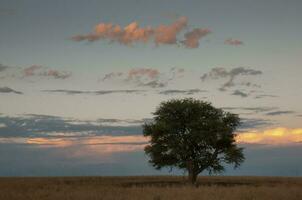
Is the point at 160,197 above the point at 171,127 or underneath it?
underneath

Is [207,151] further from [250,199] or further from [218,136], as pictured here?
[250,199]

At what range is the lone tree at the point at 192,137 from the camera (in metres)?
63.6

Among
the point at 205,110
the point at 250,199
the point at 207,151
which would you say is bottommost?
the point at 250,199

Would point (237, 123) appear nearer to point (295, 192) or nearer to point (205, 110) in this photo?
point (205, 110)

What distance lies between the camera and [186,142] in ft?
210

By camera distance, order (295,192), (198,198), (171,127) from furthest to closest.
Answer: (171,127)
(295,192)
(198,198)

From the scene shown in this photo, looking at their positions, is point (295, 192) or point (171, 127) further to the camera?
point (171, 127)

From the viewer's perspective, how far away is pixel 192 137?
62.9 m

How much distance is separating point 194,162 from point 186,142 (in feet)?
9.43

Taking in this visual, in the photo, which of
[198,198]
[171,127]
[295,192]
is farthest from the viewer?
[171,127]

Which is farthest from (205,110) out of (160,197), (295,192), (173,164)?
(160,197)

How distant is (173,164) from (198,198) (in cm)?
3789

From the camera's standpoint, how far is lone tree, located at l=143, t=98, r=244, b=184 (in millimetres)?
63625

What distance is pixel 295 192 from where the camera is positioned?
33.3m
